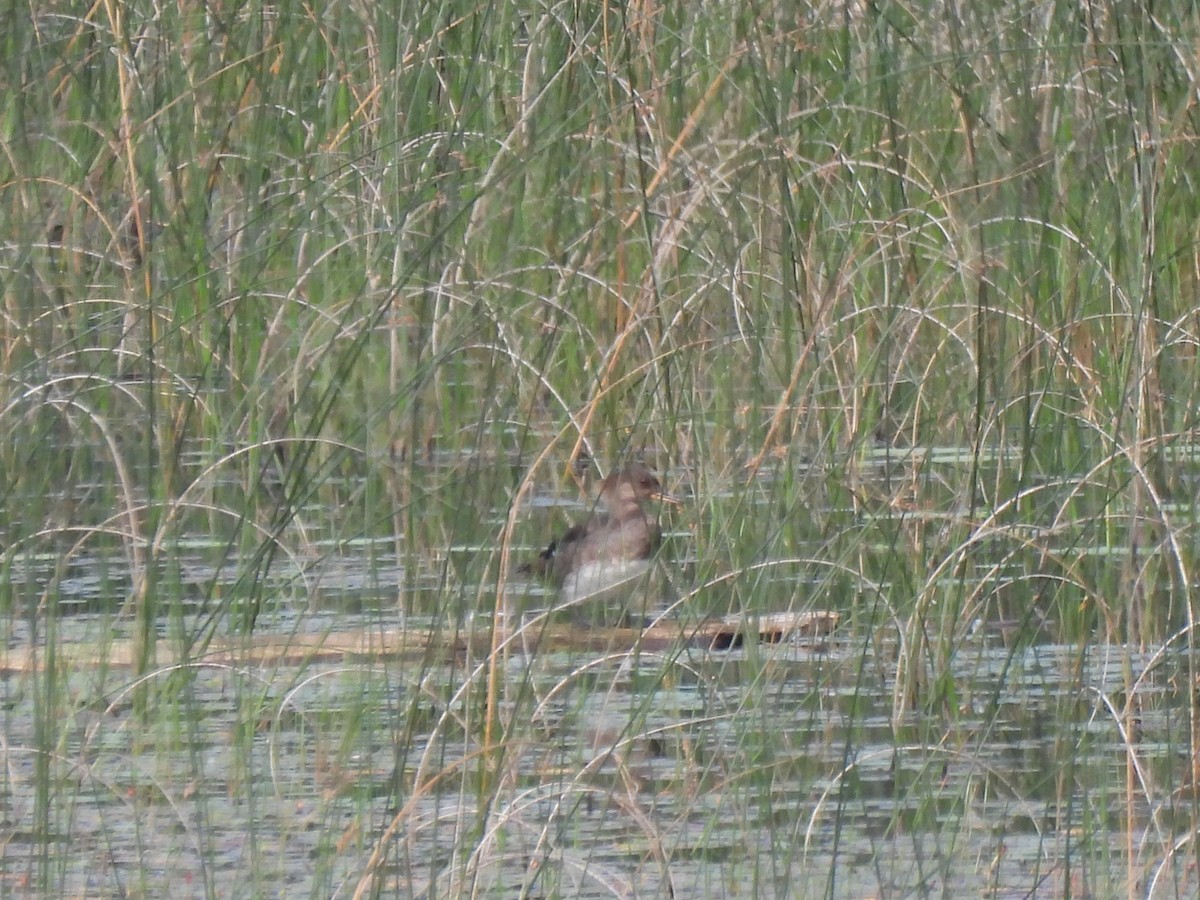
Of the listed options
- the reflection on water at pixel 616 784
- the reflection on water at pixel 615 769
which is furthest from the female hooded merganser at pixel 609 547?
the reflection on water at pixel 616 784

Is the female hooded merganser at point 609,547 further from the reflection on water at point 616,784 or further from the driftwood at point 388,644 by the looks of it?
the reflection on water at point 616,784

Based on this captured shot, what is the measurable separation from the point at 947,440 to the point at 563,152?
1258 mm

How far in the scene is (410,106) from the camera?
6.51m

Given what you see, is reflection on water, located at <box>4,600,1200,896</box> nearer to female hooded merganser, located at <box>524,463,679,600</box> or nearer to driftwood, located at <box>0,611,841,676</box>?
driftwood, located at <box>0,611,841,676</box>

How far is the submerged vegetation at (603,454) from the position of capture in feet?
12.3

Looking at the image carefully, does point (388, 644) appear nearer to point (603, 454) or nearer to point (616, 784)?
point (616, 784)

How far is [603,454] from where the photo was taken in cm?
612

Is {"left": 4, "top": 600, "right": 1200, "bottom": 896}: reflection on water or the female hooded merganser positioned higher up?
{"left": 4, "top": 600, "right": 1200, "bottom": 896}: reflection on water

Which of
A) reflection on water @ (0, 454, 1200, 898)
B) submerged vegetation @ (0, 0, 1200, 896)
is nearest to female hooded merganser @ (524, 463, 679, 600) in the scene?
submerged vegetation @ (0, 0, 1200, 896)

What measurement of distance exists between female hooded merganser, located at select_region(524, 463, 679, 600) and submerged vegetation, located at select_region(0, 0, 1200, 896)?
0.34 feet

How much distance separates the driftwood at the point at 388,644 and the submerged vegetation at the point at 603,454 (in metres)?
0.03

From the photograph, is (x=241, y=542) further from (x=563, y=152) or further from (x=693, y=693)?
(x=563, y=152)

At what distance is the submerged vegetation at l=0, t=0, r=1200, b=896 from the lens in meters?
3.76

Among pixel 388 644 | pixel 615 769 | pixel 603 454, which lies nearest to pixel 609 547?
pixel 603 454
